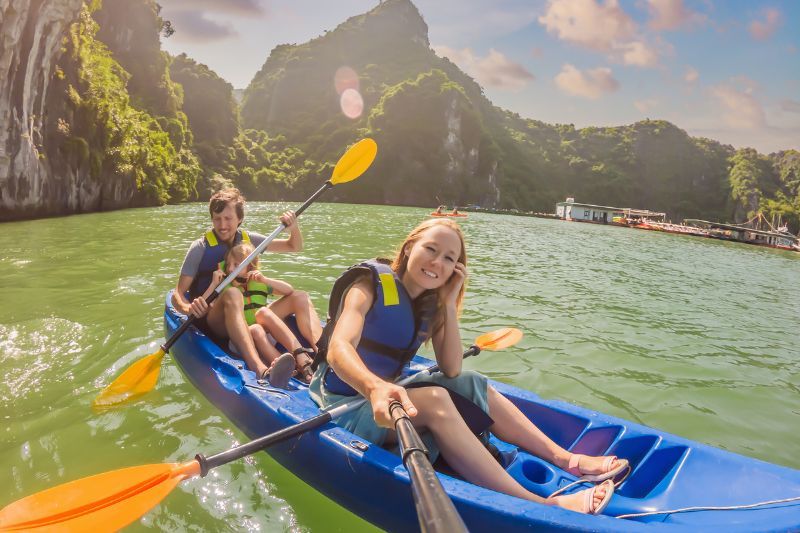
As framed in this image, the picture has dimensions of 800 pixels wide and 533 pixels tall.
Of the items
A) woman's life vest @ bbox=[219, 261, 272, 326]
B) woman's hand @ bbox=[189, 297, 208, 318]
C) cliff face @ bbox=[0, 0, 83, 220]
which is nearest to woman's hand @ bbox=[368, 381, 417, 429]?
woman's hand @ bbox=[189, 297, 208, 318]

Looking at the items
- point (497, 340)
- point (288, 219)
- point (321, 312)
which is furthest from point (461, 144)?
point (497, 340)

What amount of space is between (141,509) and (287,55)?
135 meters

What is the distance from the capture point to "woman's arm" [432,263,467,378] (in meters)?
2.71

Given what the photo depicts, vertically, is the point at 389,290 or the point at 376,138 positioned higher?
the point at 376,138

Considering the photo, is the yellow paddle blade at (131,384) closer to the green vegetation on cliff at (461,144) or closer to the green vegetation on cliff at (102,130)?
the green vegetation on cliff at (102,130)

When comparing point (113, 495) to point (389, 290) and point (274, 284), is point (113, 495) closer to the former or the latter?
point (389, 290)

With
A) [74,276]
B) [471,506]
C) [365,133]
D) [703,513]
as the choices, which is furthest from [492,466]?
[365,133]

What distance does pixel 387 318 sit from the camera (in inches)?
104

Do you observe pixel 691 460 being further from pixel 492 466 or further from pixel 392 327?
pixel 392 327

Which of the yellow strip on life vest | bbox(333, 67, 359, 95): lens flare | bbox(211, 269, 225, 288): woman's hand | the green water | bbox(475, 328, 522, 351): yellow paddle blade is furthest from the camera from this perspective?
bbox(333, 67, 359, 95): lens flare

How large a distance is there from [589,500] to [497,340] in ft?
7.39

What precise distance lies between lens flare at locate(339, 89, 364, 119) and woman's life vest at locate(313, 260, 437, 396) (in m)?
97.8

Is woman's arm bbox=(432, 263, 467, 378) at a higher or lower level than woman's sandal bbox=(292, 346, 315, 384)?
higher

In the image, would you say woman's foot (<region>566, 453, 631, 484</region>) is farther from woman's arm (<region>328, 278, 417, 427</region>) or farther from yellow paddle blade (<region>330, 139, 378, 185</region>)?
yellow paddle blade (<region>330, 139, 378, 185</region>)
